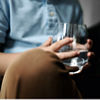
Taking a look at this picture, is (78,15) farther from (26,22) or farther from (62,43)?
(62,43)

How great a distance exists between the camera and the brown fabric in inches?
14.8

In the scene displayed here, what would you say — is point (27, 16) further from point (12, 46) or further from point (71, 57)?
point (71, 57)

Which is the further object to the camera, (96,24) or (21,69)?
(96,24)

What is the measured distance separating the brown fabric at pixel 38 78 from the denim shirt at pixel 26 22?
0.32m

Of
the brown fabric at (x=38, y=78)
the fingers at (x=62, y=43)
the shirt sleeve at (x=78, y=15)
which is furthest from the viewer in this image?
the shirt sleeve at (x=78, y=15)

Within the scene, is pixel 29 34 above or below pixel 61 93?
above

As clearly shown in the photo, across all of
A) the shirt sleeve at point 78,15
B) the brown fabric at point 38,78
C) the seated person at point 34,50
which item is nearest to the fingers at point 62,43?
the seated person at point 34,50

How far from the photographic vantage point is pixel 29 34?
2.41 feet

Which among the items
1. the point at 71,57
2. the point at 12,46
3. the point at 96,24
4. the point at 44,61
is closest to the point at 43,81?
the point at 44,61

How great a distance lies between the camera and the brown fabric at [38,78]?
0.37 metres

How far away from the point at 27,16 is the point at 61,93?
0.41m

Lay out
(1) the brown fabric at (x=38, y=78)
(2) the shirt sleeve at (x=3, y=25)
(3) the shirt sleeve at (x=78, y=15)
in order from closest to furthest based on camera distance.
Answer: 1. (1) the brown fabric at (x=38, y=78)
2. (2) the shirt sleeve at (x=3, y=25)
3. (3) the shirt sleeve at (x=78, y=15)

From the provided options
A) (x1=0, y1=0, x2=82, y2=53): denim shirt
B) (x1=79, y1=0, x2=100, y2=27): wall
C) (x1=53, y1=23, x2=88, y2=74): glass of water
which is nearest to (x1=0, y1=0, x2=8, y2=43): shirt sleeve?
(x1=0, y1=0, x2=82, y2=53): denim shirt

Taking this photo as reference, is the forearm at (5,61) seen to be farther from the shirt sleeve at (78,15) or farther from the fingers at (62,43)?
the shirt sleeve at (78,15)
